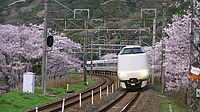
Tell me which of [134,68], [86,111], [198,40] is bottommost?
[86,111]

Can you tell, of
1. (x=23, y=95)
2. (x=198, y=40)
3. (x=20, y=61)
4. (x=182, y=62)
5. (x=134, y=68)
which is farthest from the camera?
(x=20, y=61)

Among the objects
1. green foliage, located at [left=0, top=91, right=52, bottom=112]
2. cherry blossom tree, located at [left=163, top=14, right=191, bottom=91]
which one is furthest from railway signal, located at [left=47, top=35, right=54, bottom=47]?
cherry blossom tree, located at [left=163, top=14, right=191, bottom=91]

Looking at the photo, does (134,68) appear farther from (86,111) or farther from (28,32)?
(28,32)

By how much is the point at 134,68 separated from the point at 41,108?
9.17 m

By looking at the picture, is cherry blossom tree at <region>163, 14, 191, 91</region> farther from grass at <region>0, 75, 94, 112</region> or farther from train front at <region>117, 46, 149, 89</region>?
grass at <region>0, 75, 94, 112</region>

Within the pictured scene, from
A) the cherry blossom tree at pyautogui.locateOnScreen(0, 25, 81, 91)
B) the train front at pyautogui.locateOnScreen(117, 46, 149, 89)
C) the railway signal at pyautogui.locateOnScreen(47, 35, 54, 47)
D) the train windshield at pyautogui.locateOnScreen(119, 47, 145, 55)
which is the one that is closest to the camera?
the railway signal at pyautogui.locateOnScreen(47, 35, 54, 47)

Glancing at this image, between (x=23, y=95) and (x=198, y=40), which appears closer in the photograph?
(x=198, y=40)

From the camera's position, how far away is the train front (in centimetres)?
2288

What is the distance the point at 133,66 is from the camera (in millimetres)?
22922

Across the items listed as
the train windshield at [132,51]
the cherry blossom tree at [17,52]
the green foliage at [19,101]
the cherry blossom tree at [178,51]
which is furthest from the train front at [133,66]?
the cherry blossom tree at [17,52]

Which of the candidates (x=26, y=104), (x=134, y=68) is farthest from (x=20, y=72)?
(x=26, y=104)

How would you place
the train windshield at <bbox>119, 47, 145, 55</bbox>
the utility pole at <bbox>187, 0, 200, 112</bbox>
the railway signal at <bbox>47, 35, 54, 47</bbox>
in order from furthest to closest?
the train windshield at <bbox>119, 47, 145, 55</bbox>, the railway signal at <bbox>47, 35, 54, 47</bbox>, the utility pole at <bbox>187, 0, 200, 112</bbox>

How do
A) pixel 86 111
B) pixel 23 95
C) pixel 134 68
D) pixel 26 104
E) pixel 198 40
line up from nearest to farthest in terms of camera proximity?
pixel 198 40 < pixel 86 111 < pixel 26 104 < pixel 23 95 < pixel 134 68

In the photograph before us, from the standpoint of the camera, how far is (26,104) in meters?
16.6
